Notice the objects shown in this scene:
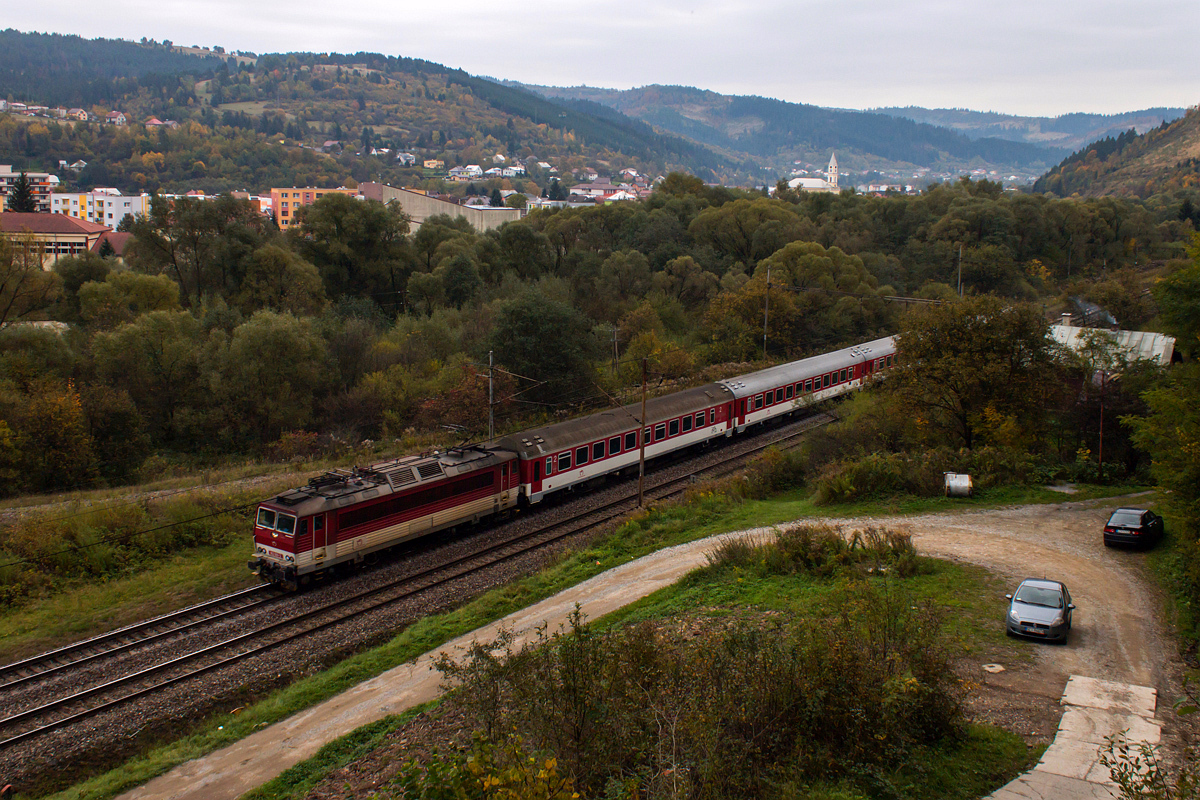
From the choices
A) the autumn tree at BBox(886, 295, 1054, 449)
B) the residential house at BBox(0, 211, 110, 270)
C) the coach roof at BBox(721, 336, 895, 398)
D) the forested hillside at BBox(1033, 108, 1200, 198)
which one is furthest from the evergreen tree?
the forested hillside at BBox(1033, 108, 1200, 198)

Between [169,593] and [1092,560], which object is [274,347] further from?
[1092,560]

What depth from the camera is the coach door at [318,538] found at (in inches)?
750

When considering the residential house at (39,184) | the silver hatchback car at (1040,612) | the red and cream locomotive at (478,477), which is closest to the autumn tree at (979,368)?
the red and cream locomotive at (478,477)

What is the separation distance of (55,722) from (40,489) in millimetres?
18086

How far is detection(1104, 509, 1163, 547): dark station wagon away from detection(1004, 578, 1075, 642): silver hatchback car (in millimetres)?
5444

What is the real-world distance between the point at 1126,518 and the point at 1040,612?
23.2 ft

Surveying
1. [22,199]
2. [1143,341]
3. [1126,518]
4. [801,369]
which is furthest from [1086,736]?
[22,199]

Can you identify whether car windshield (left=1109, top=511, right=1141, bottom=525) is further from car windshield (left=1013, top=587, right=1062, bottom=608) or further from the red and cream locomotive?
the red and cream locomotive

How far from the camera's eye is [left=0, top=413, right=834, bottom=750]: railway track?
14125mm

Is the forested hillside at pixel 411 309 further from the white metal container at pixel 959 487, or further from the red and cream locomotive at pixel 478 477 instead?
the white metal container at pixel 959 487

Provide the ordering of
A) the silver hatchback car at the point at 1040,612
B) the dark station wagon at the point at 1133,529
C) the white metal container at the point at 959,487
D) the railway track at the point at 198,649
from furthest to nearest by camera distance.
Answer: the white metal container at the point at 959,487 < the dark station wagon at the point at 1133,529 < the railway track at the point at 198,649 < the silver hatchback car at the point at 1040,612

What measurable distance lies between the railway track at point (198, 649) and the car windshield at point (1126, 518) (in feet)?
46.9

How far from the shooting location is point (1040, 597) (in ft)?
45.9

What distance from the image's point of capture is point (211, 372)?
34.1 meters
